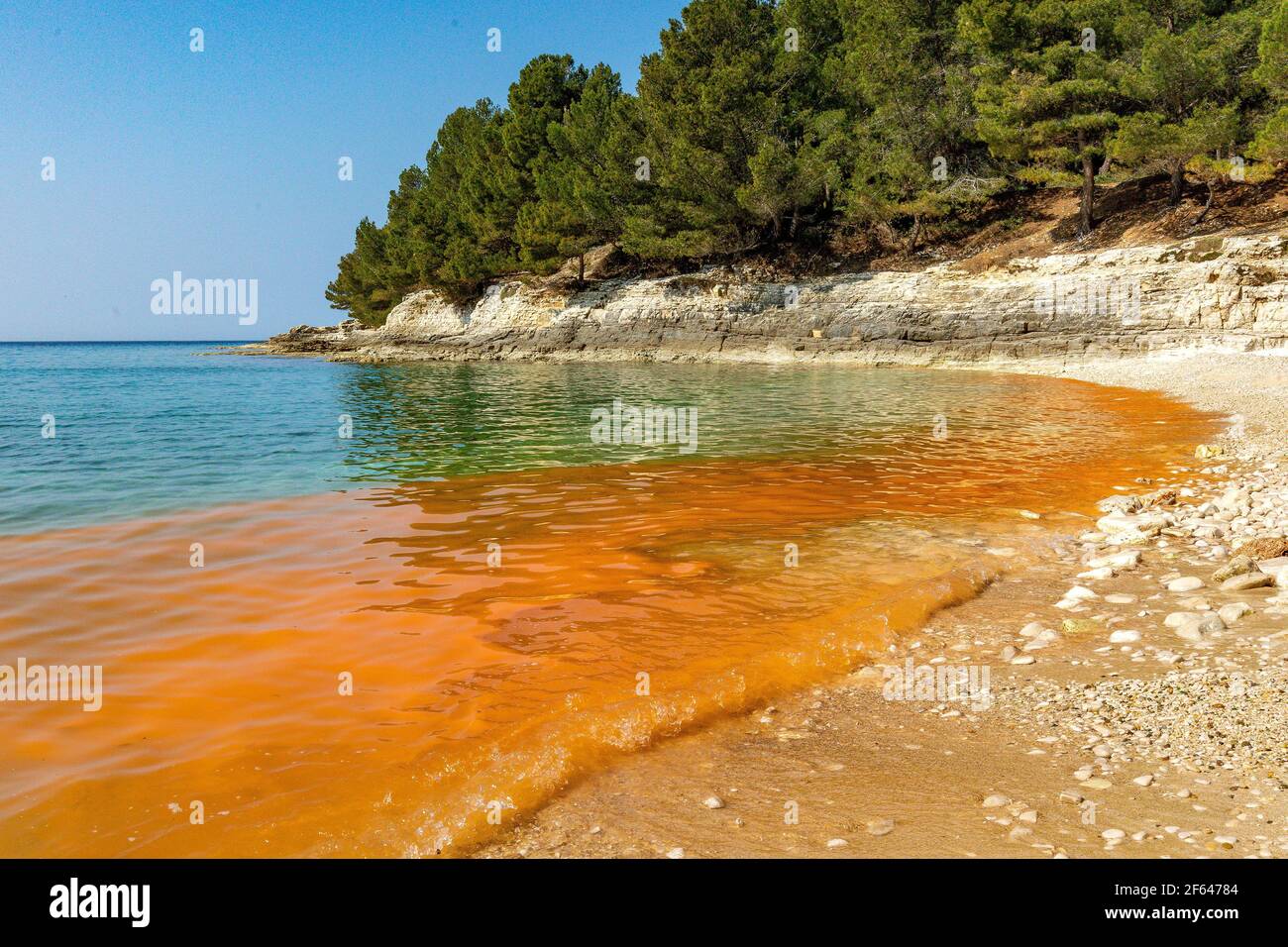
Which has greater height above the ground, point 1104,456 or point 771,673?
point 1104,456

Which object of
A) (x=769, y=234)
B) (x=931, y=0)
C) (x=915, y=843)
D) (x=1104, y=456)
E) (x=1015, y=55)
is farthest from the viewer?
(x=769, y=234)

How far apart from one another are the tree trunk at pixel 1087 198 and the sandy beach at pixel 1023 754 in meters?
36.7

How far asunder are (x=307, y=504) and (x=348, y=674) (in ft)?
21.9

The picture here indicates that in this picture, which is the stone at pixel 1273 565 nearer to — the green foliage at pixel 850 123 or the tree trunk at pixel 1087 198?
the green foliage at pixel 850 123

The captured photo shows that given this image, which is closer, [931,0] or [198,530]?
[198,530]

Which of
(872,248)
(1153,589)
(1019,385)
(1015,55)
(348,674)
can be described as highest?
(1015,55)

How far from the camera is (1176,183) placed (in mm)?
34062

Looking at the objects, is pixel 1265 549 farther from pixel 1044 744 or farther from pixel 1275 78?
pixel 1275 78

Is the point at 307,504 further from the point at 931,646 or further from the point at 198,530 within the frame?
the point at 931,646

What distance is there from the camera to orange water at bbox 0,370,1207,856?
3939mm

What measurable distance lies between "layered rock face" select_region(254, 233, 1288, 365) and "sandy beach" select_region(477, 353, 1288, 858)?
1153 inches

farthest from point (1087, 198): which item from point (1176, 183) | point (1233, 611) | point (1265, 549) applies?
point (1233, 611)

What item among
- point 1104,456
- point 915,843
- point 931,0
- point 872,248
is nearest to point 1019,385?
point 1104,456
